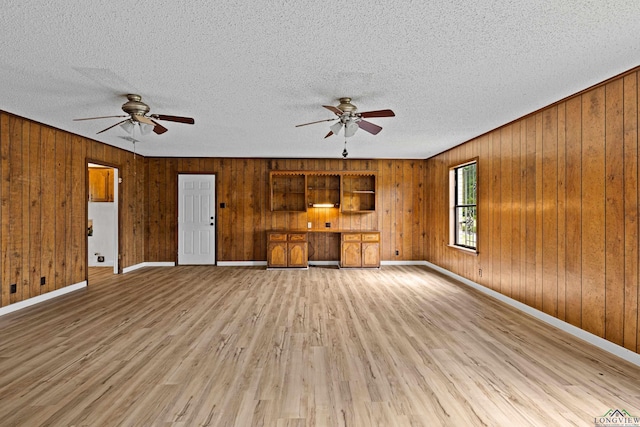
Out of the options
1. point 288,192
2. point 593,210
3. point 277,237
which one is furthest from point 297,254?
point 593,210

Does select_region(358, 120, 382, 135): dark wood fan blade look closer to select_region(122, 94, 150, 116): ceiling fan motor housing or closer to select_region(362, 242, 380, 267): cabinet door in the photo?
select_region(122, 94, 150, 116): ceiling fan motor housing

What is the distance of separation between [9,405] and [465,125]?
5.38m

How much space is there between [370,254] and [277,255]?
6.69ft

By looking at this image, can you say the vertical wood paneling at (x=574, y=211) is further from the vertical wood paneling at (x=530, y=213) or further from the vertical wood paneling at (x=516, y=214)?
the vertical wood paneling at (x=516, y=214)

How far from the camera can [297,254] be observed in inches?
271

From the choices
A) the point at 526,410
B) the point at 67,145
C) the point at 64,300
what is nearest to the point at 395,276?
the point at 526,410

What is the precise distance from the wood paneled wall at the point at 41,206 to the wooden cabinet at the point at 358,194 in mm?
4887

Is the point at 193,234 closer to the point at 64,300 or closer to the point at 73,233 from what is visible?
the point at 73,233

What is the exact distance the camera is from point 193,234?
7223 millimetres

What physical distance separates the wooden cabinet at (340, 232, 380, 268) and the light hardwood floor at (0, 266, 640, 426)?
2.43 m

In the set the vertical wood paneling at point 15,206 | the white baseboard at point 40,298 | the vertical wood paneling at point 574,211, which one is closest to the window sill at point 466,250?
the vertical wood paneling at point 574,211

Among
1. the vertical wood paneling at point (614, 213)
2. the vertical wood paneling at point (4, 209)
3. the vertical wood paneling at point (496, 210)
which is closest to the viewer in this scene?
the vertical wood paneling at point (614, 213)

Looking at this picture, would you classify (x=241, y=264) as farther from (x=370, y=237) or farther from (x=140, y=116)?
(x=140, y=116)

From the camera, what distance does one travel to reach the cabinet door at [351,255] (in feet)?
22.6
